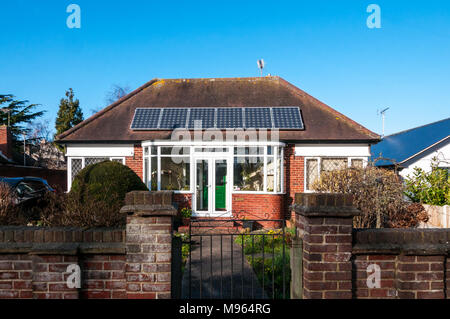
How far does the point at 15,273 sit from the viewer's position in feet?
9.59

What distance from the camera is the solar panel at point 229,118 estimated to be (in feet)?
38.0

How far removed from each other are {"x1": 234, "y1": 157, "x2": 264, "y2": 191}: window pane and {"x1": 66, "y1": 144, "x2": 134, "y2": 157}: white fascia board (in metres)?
4.19

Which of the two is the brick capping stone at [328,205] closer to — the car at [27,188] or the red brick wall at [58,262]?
the red brick wall at [58,262]

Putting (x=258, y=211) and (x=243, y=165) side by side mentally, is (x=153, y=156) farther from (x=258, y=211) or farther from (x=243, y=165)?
(x=258, y=211)

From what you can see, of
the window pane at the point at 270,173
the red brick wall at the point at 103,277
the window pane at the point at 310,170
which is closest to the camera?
the red brick wall at the point at 103,277

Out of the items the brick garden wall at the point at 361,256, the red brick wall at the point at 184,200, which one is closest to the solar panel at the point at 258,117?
the red brick wall at the point at 184,200

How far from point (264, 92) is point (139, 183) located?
854 cm

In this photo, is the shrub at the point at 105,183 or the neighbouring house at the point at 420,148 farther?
the neighbouring house at the point at 420,148

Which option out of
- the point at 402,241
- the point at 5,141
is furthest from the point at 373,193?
the point at 5,141

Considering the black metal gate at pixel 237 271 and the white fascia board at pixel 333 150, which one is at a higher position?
the white fascia board at pixel 333 150

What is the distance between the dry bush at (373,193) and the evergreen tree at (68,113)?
31952mm
